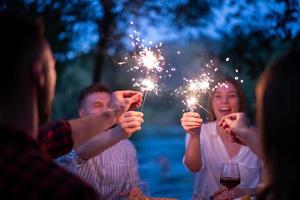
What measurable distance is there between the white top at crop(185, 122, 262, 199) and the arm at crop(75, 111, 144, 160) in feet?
3.19

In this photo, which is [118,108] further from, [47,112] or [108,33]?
[108,33]

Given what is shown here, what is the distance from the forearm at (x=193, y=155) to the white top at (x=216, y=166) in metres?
0.13

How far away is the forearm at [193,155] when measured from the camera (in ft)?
12.9

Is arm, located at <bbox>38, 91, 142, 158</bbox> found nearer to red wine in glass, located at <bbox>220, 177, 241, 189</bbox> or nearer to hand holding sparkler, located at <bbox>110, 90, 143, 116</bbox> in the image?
hand holding sparkler, located at <bbox>110, 90, 143, 116</bbox>

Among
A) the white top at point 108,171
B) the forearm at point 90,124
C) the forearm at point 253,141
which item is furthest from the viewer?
the white top at point 108,171

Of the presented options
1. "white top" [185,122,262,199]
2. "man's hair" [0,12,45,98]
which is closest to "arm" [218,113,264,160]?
"white top" [185,122,262,199]

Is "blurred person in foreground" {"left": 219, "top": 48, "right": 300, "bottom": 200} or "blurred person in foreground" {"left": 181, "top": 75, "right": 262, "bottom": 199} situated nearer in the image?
"blurred person in foreground" {"left": 219, "top": 48, "right": 300, "bottom": 200}

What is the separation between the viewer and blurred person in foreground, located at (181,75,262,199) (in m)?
4.03

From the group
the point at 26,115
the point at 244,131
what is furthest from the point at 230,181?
the point at 26,115

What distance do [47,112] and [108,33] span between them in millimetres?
4515

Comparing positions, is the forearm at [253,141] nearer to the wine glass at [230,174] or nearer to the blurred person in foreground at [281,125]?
the wine glass at [230,174]

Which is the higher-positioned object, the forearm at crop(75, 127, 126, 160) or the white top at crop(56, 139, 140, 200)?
the forearm at crop(75, 127, 126, 160)

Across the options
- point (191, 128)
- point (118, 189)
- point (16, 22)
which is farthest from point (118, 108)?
point (16, 22)

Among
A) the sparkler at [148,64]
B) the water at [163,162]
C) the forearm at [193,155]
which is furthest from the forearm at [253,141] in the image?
the water at [163,162]
